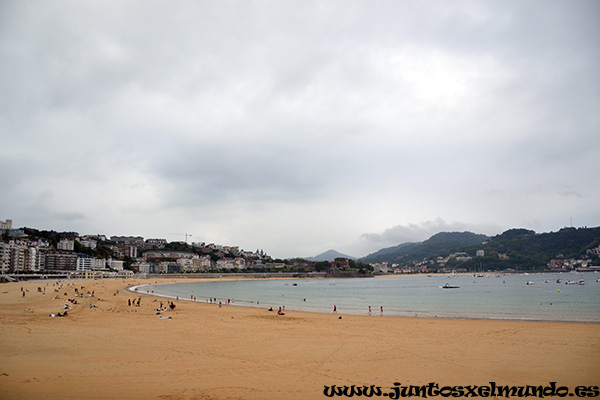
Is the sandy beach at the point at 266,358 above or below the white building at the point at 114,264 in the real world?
above

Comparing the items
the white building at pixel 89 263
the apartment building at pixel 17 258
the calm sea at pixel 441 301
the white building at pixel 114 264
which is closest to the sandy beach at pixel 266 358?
the calm sea at pixel 441 301

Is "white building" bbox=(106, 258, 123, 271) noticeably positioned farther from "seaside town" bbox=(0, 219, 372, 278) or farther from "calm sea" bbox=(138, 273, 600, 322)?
"calm sea" bbox=(138, 273, 600, 322)

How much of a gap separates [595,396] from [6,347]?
2131 cm

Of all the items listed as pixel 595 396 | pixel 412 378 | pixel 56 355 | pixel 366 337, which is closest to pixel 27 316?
pixel 56 355

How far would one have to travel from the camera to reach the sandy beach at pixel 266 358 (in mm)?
10484

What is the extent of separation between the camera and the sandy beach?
10484 mm

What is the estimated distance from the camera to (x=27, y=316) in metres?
25.8

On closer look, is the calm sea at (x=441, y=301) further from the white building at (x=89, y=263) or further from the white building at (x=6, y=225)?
the white building at (x=6, y=225)

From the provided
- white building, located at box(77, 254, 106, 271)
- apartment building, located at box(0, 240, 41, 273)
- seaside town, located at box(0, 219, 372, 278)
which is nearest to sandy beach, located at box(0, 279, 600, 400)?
apartment building, located at box(0, 240, 41, 273)

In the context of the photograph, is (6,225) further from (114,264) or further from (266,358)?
(266,358)

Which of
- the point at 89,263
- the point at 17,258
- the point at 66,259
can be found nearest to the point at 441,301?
the point at 17,258

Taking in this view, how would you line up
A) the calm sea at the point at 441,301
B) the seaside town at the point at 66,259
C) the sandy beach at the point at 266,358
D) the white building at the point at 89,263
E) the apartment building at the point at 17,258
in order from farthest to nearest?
the white building at the point at 89,263, the seaside town at the point at 66,259, the apartment building at the point at 17,258, the calm sea at the point at 441,301, the sandy beach at the point at 266,358

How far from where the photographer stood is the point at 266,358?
14367 millimetres

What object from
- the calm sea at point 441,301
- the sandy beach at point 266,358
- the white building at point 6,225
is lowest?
the calm sea at point 441,301
